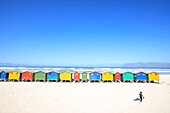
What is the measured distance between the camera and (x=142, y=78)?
108ft

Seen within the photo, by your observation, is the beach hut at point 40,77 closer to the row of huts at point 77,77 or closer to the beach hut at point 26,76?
the row of huts at point 77,77

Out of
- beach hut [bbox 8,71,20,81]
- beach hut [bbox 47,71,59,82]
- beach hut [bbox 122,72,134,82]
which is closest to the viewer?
beach hut [bbox 47,71,59,82]

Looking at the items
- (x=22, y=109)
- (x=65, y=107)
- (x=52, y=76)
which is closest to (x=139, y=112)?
(x=65, y=107)

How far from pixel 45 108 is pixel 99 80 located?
65.3 ft

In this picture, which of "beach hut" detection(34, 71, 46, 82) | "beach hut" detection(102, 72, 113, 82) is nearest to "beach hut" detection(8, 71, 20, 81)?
"beach hut" detection(34, 71, 46, 82)

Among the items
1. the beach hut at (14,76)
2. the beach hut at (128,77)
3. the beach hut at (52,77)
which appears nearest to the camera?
the beach hut at (52,77)

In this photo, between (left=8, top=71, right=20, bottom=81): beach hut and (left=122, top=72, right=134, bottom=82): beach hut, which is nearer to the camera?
(left=122, top=72, right=134, bottom=82): beach hut

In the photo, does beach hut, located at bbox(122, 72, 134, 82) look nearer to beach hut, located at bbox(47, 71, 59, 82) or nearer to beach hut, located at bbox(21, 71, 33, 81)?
beach hut, located at bbox(47, 71, 59, 82)

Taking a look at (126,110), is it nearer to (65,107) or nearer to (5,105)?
(65,107)

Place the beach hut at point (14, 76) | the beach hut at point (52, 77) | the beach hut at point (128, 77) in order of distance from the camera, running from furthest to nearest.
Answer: the beach hut at point (14, 76) < the beach hut at point (128, 77) < the beach hut at point (52, 77)

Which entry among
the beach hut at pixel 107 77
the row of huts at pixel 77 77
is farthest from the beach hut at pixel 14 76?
the beach hut at pixel 107 77

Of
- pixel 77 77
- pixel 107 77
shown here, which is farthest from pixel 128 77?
pixel 77 77

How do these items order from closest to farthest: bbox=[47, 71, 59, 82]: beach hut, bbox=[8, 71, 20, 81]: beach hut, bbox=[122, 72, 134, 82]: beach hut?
bbox=[47, 71, 59, 82]: beach hut → bbox=[122, 72, 134, 82]: beach hut → bbox=[8, 71, 20, 81]: beach hut

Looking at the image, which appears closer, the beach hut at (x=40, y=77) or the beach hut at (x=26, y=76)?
the beach hut at (x=40, y=77)
